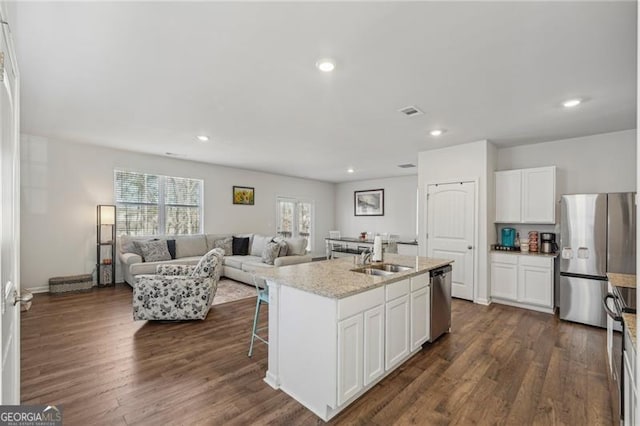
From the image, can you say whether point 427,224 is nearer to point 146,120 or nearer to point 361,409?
point 361,409

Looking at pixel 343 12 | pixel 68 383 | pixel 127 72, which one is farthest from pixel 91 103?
pixel 343 12

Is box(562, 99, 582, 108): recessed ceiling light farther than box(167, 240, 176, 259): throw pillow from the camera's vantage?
No

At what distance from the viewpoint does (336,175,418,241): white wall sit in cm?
832

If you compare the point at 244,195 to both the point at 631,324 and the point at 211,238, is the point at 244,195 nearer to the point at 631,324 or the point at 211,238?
the point at 211,238

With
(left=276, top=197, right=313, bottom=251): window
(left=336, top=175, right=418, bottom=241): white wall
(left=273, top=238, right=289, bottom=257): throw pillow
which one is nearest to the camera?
(left=273, top=238, right=289, bottom=257): throw pillow

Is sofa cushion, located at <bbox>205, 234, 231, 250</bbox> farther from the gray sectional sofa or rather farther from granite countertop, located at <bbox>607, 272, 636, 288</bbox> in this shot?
granite countertop, located at <bbox>607, 272, 636, 288</bbox>

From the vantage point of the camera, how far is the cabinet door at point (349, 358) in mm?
2008

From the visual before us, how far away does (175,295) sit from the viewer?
3623mm

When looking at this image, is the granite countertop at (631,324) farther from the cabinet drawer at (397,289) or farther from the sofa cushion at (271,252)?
the sofa cushion at (271,252)

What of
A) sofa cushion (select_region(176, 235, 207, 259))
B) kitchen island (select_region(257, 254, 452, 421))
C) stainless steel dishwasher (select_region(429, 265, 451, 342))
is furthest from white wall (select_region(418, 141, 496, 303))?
sofa cushion (select_region(176, 235, 207, 259))

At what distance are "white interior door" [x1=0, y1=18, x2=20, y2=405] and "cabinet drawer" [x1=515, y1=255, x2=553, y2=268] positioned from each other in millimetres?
5311

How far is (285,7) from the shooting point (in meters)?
1.77

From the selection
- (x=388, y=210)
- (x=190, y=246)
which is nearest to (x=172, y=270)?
(x=190, y=246)

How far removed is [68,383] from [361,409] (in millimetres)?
2302
